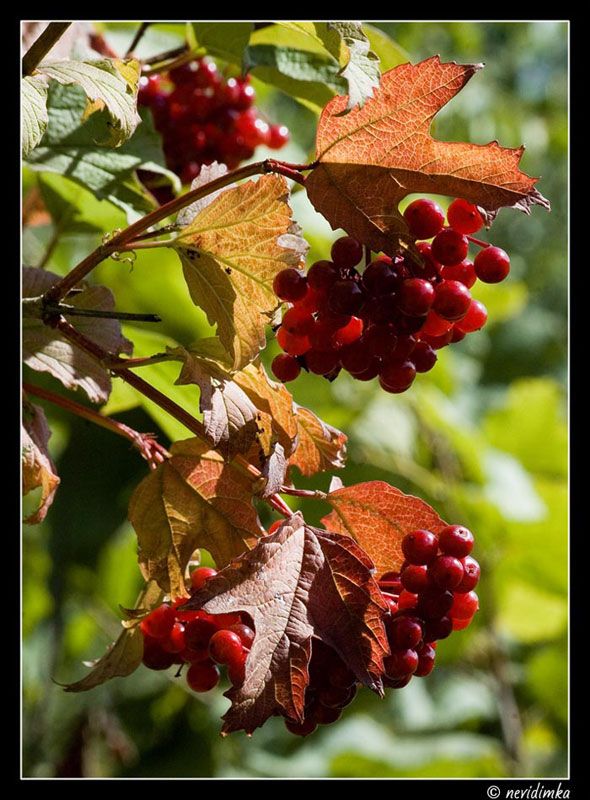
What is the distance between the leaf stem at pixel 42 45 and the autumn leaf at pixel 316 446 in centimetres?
27

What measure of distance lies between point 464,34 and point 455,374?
2.03 metres

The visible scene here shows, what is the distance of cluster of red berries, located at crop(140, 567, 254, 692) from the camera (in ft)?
1.88

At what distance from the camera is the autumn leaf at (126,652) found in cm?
63

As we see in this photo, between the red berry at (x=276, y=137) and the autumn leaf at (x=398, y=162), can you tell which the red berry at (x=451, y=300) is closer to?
the autumn leaf at (x=398, y=162)

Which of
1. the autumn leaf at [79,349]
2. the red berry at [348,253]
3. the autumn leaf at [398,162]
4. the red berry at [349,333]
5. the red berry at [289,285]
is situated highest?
the autumn leaf at [398,162]

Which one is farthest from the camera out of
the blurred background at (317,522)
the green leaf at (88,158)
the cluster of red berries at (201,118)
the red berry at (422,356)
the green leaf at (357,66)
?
the blurred background at (317,522)

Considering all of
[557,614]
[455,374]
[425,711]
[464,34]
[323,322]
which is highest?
[323,322]

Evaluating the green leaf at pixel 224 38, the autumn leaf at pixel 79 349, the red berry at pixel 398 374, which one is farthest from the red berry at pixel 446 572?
the green leaf at pixel 224 38

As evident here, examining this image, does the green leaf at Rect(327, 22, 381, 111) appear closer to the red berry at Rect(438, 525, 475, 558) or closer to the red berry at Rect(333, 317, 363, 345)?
the red berry at Rect(333, 317, 363, 345)

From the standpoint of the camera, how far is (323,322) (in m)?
0.57

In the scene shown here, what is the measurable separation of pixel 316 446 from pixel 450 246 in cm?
17
